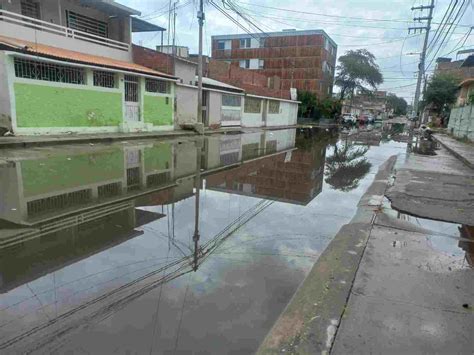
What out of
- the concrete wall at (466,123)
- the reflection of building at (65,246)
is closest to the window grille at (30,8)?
the reflection of building at (65,246)

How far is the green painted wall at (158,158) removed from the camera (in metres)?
11.4

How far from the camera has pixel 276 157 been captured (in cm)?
1582

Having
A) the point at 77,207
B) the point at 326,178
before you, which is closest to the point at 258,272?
the point at 77,207

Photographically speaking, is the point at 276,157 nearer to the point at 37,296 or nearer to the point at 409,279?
the point at 409,279

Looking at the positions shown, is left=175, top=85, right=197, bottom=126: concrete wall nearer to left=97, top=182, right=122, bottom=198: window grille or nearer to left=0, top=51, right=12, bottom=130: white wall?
left=0, top=51, right=12, bottom=130: white wall

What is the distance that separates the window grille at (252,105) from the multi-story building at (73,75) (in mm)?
12975

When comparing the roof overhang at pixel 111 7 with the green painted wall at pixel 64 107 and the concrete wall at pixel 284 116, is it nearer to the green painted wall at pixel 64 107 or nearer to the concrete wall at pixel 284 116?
the green painted wall at pixel 64 107

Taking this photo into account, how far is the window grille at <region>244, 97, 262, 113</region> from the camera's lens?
120 ft

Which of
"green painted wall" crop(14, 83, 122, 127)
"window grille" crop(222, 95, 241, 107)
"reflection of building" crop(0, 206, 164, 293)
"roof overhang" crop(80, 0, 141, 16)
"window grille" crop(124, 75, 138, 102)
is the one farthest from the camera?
"window grille" crop(222, 95, 241, 107)

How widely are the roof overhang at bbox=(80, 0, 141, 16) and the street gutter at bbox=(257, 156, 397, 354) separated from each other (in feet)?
76.0

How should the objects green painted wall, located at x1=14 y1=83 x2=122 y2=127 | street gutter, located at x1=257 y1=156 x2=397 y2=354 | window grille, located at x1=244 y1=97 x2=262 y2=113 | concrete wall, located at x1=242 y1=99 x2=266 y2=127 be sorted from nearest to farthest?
street gutter, located at x1=257 y1=156 x2=397 y2=354, green painted wall, located at x1=14 y1=83 x2=122 y2=127, concrete wall, located at x1=242 y1=99 x2=266 y2=127, window grille, located at x1=244 y1=97 x2=262 y2=113

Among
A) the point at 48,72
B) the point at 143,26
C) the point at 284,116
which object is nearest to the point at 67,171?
the point at 48,72

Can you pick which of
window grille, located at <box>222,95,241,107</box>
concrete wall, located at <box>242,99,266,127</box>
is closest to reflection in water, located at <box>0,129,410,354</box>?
window grille, located at <box>222,95,241,107</box>

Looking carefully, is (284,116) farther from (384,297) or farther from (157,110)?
(384,297)
